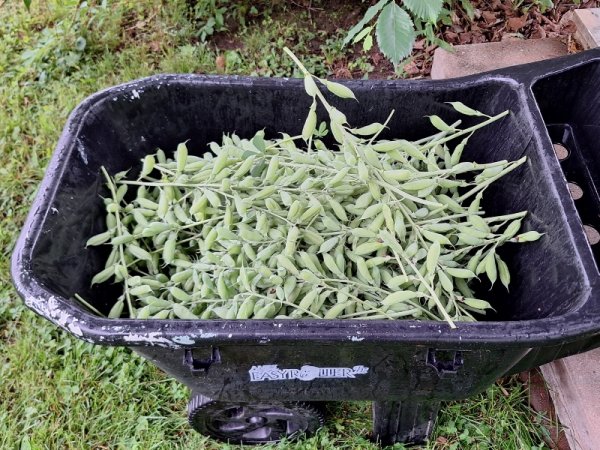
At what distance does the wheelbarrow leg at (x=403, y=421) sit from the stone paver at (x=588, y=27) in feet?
4.36

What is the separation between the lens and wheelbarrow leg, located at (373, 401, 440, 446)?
1454 mm

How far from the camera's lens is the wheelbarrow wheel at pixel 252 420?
1458mm

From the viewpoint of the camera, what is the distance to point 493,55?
212 cm

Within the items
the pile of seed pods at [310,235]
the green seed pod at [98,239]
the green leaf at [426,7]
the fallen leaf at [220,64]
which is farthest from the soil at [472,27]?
the green seed pod at [98,239]

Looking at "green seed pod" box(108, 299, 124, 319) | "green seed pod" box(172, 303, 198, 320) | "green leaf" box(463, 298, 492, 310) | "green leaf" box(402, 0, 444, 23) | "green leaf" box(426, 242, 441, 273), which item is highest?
"green leaf" box(402, 0, 444, 23)

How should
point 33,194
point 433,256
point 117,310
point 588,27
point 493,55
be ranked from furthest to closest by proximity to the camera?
point 33,194, point 493,55, point 588,27, point 117,310, point 433,256

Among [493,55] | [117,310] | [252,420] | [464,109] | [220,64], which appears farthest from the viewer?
[220,64]

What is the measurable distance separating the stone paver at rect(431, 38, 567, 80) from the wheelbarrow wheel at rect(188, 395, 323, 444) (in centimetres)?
126

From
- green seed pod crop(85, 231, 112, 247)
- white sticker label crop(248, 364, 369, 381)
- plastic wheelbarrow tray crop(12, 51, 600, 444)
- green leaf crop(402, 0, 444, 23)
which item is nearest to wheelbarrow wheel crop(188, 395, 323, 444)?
plastic wheelbarrow tray crop(12, 51, 600, 444)

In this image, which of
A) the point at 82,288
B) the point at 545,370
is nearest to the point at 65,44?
the point at 82,288

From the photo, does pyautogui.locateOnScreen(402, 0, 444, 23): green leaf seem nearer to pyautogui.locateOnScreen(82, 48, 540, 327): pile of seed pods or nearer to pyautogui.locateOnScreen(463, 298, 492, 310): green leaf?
pyautogui.locateOnScreen(82, 48, 540, 327): pile of seed pods

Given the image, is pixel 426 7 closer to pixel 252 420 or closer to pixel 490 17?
pixel 252 420

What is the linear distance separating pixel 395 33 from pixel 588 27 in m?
1.15

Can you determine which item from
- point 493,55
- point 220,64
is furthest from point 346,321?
point 220,64
